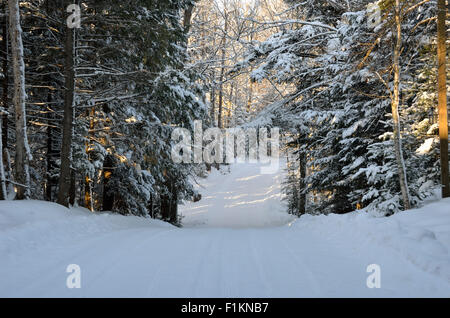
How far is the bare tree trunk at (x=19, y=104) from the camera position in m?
7.75

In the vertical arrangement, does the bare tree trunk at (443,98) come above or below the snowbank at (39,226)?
above

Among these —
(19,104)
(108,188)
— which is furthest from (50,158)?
(19,104)

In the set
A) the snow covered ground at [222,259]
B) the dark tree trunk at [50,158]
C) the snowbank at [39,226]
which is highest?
the dark tree trunk at [50,158]

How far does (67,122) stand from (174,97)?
11.4 feet

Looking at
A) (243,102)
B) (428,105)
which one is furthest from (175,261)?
(243,102)

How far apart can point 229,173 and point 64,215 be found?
27674 mm

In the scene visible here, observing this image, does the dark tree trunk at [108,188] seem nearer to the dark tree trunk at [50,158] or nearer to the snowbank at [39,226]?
the dark tree trunk at [50,158]

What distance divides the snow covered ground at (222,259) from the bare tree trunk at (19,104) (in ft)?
3.91

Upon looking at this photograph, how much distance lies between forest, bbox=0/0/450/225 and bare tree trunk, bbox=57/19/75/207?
3 cm

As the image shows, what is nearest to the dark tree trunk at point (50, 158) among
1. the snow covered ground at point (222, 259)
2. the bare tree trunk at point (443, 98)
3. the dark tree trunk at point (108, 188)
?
the dark tree trunk at point (108, 188)

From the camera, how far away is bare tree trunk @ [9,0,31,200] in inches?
305

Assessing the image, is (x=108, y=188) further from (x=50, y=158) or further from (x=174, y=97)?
(x=174, y=97)

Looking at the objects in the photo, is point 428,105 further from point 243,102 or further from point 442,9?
point 243,102

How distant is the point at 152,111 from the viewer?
39.8ft
